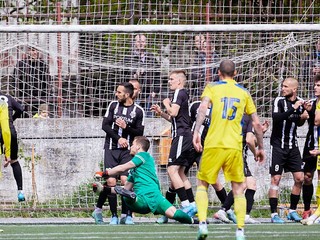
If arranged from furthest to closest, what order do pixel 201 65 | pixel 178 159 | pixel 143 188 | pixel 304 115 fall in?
pixel 201 65, pixel 304 115, pixel 178 159, pixel 143 188

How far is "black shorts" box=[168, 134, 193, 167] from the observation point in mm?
14922

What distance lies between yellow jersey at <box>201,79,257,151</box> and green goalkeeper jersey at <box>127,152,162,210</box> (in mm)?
2299

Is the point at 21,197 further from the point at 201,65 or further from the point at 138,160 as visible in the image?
the point at 201,65

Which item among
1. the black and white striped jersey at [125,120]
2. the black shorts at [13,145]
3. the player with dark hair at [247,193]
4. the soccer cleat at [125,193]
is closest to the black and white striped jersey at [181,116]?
the black and white striped jersey at [125,120]

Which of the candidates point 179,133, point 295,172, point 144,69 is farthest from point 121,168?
point 144,69

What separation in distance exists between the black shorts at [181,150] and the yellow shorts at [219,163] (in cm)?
356

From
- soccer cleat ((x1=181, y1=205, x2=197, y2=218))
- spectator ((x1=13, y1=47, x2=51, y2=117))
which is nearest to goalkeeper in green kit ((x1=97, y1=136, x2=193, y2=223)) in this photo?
soccer cleat ((x1=181, y1=205, x2=197, y2=218))

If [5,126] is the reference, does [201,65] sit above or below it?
above

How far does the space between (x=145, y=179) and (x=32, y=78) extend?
4.38 meters

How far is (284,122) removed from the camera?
15.5 meters

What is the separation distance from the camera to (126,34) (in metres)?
17.1

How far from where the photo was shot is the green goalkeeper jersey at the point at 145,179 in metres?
13.5

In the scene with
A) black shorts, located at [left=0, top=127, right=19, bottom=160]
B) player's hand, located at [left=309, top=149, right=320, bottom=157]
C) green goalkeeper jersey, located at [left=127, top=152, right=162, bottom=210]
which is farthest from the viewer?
black shorts, located at [left=0, top=127, right=19, bottom=160]

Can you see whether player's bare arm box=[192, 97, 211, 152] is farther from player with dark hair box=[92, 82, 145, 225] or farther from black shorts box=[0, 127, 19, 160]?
black shorts box=[0, 127, 19, 160]
